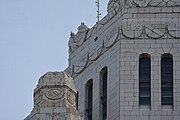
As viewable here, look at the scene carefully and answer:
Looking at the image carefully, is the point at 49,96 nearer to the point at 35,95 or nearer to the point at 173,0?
the point at 35,95

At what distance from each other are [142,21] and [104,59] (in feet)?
8.26

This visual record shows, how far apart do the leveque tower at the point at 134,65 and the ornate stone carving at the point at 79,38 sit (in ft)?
5.03

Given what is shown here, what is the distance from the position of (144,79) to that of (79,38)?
613 cm

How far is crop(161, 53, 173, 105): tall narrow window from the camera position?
309 feet

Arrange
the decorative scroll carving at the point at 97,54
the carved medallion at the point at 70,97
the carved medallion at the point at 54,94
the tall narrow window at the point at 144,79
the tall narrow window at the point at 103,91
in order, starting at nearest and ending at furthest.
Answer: the carved medallion at the point at 54,94
the carved medallion at the point at 70,97
the tall narrow window at the point at 144,79
the tall narrow window at the point at 103,91
the decorative scroll carving at the point at 97,54

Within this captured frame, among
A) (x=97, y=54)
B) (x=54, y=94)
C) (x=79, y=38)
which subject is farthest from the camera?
(x=79, y=38)

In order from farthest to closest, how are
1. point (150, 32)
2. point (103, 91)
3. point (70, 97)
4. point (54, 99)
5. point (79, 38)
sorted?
point (79, 38) → point (103, 91) → point (150, 32) → point (70, 97) → point (54, 99)

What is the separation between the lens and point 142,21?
9569 cm

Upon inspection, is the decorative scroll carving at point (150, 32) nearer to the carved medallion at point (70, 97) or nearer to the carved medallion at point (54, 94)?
the carved medallion at point (70, 97)

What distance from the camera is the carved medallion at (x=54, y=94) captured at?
86000 mm

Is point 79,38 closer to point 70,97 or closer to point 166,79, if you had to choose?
point 166,79

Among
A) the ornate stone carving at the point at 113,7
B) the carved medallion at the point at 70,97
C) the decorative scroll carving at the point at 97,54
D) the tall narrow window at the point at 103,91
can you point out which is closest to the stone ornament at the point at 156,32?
the decorative scroll carving at the point at 97,54

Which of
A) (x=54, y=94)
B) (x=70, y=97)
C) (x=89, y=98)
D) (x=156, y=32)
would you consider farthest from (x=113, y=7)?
(x=54, y=94)

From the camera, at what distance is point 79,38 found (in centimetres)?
9981
